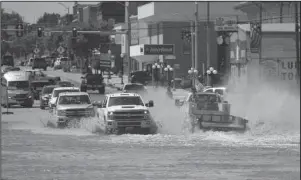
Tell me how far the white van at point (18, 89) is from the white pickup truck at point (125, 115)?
2365 centimetres

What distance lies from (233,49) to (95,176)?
49.9m

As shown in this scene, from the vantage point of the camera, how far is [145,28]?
101m

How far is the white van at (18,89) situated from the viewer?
183 ft

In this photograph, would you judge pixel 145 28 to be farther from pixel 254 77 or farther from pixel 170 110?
pixel 254 77

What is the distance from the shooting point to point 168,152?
81.6ft

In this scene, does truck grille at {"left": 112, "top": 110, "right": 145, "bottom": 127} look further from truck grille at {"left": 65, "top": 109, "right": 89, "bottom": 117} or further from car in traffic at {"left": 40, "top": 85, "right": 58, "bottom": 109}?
car in traffic at {"left": 40, "top": 85, "right": 58, "bottom": 109}

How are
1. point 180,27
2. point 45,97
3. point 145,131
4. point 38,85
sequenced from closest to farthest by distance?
point 145,131
point 45,97
point 38,85
point 180,27

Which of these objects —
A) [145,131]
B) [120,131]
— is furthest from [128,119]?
[145,131]

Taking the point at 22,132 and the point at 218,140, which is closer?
the point at 218,140

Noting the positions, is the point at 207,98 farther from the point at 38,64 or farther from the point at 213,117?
the point at 38,64

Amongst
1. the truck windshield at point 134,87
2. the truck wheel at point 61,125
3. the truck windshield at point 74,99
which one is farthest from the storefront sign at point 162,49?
the truck wheel at point 61,125

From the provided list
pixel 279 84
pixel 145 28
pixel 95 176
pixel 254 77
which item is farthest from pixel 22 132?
pixel 145 28

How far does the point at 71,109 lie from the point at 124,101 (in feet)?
13.7

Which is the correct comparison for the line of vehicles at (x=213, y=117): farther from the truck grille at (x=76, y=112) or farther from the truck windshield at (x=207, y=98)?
the truck grille at (x=76, y=112)
